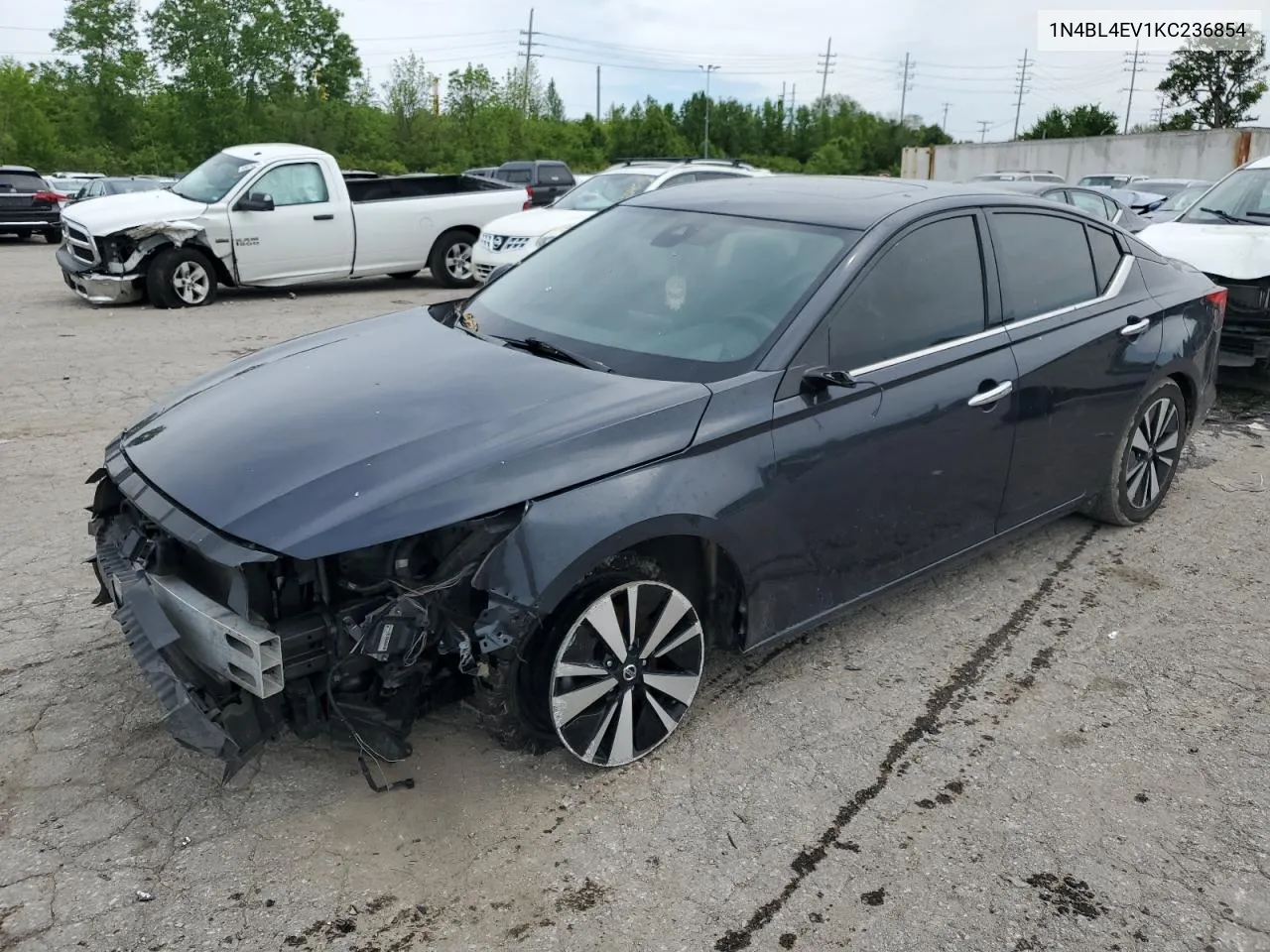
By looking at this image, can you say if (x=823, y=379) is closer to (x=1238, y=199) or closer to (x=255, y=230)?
(x=1238, y=199)

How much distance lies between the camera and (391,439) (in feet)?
9.64

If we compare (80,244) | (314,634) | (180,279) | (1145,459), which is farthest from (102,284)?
(1145,459)

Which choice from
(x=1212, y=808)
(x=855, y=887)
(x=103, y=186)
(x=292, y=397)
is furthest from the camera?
(x=103, y=186)

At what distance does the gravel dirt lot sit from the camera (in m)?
2.55

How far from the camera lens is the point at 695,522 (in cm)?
303

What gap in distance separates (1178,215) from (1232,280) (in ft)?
6.53

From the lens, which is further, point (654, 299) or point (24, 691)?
point (654, 299)

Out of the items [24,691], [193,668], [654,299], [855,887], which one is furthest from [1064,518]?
[24,691]

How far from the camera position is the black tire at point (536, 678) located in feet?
9.41

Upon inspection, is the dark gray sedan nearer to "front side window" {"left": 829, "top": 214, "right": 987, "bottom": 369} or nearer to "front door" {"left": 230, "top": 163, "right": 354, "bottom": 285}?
"front side window" {"left": 829, "top": 214, "right": 987, "bottom": 369}

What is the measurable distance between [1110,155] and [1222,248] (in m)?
40.9

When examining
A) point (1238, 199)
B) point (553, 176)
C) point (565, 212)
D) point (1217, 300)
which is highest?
point (553, 176)

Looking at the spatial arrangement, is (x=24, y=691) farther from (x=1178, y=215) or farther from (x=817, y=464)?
(x=1178, y=215)

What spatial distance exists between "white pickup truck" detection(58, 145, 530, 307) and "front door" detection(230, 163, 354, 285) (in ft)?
0.04
